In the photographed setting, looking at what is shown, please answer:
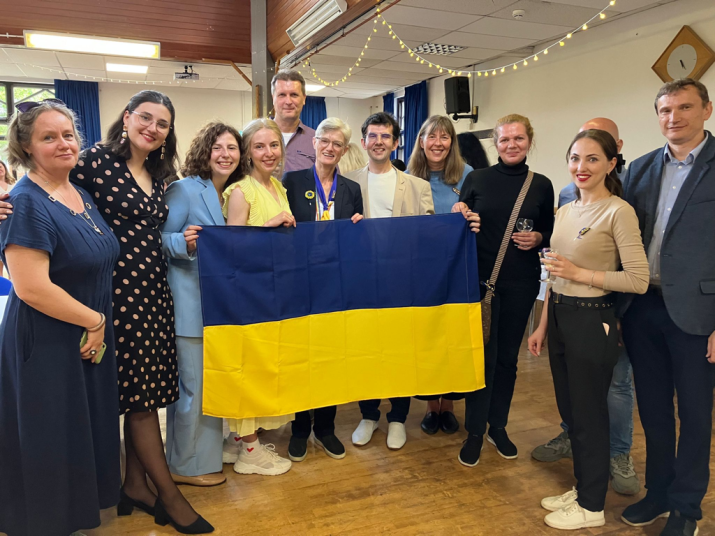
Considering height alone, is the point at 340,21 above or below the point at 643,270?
above

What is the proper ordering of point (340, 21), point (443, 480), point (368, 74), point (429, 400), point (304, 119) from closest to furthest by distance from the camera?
point (443, 480) → point (429, 400) → point (340, 21) → point (368, 74) → point (304, 119)

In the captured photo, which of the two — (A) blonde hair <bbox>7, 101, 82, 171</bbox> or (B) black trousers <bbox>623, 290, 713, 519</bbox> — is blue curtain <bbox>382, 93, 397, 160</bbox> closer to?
(B) black trousers <bbox>623, 290, 713, 519</bbox>

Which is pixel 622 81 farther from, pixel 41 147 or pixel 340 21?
pixel 41 147

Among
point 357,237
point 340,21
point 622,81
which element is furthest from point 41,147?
point 622,81

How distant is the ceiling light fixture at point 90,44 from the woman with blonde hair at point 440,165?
5649 millimetres

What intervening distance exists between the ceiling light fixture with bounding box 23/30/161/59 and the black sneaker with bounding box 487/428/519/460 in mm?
6702

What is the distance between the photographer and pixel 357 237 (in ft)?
8.05

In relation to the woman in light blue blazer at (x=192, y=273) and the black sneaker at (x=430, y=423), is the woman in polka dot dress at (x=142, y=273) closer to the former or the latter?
the woman in light blue blazer at (x=192, y=273)

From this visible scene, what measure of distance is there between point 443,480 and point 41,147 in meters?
2.13

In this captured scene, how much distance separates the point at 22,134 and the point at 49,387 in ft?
2.64

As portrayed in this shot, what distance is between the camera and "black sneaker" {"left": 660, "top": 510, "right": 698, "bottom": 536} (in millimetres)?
1936

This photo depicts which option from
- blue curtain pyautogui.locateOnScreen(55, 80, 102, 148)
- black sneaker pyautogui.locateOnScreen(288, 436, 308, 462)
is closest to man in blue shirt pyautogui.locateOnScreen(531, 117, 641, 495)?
black sneaker pyautogui.locateOnScreen(288, 436, 308, 462)

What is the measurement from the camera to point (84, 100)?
1035cm

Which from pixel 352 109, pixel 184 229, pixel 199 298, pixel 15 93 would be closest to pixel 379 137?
pixel 184 229
